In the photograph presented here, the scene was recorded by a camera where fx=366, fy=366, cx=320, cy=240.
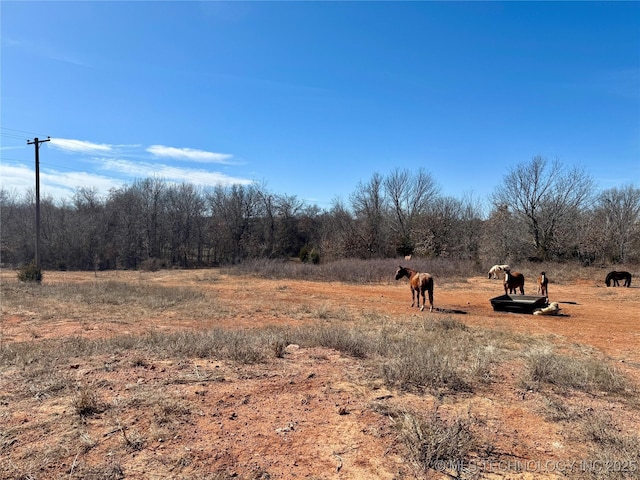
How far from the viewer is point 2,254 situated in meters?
41.8

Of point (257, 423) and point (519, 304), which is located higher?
point (257, 423)

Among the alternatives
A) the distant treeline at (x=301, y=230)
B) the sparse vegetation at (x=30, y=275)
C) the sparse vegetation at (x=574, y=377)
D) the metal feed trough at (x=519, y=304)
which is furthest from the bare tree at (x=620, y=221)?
the sparse vegetation at (x=30, y=275)

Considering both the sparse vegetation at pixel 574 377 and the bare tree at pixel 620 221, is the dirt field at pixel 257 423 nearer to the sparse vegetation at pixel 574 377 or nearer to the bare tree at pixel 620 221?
the sparse vegetation at pixel 574 377

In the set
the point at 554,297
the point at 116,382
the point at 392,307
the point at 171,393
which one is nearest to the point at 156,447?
the point at 171,393

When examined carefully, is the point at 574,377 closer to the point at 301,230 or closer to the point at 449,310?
the point at 449,310

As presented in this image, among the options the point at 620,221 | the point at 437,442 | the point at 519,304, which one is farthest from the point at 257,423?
the point at 620,221

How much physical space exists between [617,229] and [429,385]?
39.7 meters

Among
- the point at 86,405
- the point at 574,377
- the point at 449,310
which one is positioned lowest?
the point at 449,310

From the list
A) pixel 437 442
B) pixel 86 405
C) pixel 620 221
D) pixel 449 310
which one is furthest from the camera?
pixel 620 221

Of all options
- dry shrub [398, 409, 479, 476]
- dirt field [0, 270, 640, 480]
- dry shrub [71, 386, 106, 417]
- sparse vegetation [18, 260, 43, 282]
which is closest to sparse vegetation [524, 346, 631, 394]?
dirt field [0, 270, 640, 480]

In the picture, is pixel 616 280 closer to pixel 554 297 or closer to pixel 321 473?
pixel 554 297

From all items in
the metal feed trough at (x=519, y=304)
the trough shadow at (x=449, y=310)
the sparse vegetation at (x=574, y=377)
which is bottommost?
the trough shadow at (x=449, y=310)

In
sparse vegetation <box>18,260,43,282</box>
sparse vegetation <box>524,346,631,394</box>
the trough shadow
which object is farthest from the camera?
sparse vegetation <box>18,260,43,282</box>

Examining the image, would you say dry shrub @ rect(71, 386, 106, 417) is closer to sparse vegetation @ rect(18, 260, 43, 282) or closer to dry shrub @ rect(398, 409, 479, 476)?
dry shrub @ rect(398, 409, 479, 476)
